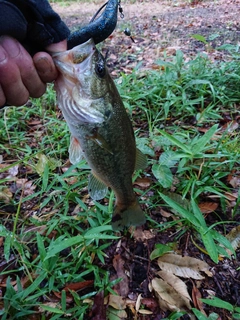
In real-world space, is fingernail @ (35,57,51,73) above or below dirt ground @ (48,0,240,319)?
above

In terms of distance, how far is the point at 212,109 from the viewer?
149 inches

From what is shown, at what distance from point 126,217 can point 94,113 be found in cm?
77

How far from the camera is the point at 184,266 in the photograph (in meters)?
2.23

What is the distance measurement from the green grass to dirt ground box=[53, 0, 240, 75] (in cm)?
151

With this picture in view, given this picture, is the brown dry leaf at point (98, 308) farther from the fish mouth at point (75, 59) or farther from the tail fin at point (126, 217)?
the fish mouth at point (75, 59)

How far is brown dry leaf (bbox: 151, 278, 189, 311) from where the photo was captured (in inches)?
80.4

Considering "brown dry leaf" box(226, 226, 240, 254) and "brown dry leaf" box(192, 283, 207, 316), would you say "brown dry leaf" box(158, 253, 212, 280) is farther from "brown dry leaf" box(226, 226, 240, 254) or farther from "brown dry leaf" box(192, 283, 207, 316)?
"brown dry leaf" box(226, 226, 240, 254)

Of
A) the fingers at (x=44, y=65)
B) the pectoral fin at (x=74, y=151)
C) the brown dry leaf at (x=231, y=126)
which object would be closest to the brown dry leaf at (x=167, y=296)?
the pectoral fin at (x=74, y=151)

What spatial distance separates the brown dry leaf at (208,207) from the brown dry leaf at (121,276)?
80 cm

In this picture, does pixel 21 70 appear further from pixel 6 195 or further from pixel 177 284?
pixel 177 284

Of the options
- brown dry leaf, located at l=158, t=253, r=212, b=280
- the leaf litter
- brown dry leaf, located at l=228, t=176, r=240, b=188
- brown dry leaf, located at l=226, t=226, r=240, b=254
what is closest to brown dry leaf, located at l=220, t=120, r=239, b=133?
the leaf litter

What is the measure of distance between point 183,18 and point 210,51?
3144 mm

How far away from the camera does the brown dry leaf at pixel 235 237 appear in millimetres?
2335

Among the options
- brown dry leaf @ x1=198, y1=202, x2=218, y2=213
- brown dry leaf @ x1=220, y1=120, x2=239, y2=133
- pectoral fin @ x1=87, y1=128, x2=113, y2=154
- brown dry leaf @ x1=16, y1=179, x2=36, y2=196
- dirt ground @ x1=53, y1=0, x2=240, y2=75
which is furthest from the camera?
dirt ground @ x1=53, y1=0, x2=240, y2=75
